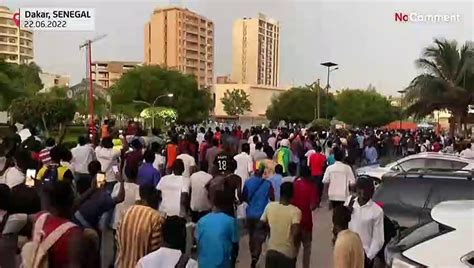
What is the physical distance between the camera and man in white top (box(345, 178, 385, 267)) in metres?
6.81

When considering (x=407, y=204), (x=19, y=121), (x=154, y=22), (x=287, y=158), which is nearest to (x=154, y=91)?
(x=19, y=121)

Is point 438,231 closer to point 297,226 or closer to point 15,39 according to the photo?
point 297,226

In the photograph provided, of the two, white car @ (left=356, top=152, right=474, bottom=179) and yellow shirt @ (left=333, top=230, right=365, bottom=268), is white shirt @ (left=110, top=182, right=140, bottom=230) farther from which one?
white car @ (left=356, top=152, right=474, bottom=179)

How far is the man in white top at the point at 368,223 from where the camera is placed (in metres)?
6.81

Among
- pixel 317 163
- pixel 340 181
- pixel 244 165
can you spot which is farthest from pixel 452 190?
pixel 317 163

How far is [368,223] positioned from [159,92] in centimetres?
6249

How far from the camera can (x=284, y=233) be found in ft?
23.0

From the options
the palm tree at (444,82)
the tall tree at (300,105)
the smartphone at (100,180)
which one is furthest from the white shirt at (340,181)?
the tall tree at (300,105)

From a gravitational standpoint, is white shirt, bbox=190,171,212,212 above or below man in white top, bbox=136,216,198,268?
below

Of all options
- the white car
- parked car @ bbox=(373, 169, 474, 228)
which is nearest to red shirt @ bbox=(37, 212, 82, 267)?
parked car @ bbox=(373, 169, 474, 228)

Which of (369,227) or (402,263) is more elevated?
(402,263)

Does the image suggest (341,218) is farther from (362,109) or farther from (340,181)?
(362,109)

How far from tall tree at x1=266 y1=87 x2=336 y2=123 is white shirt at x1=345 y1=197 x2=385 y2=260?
277 feet

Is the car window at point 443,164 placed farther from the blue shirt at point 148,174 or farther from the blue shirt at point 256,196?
the blue shirt at point 148,174
